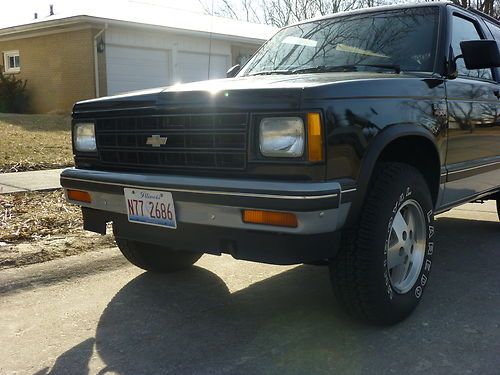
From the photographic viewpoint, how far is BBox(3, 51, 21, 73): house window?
20.3 m

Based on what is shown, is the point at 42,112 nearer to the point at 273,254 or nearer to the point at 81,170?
the point at 81,170

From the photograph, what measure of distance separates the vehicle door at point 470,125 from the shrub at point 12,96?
57.5 ft

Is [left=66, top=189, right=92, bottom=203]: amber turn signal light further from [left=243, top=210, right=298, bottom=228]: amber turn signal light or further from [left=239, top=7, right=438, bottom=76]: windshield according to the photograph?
[left=239, top=7, right=438, bottom=76]: windshield

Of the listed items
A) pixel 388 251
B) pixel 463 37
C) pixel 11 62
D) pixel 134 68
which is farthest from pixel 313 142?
pixel 11 62

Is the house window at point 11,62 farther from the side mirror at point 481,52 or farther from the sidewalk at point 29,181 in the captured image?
the side mirror at point 481,52

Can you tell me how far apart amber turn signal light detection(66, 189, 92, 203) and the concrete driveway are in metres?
0.73

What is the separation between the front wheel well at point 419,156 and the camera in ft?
11.1

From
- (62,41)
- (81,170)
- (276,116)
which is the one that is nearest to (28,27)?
(62,41)

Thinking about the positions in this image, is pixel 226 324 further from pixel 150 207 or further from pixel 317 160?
pixel 317 160

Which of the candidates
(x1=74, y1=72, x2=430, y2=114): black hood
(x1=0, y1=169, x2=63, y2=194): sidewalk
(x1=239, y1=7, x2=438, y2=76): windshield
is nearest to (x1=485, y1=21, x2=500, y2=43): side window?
(x1=239, y1=7, x2=438, y2=76): windshield

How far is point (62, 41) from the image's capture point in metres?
18.2

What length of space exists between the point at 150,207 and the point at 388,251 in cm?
139

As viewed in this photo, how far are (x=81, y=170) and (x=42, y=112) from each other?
55.0 feet

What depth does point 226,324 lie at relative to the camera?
133 inches
